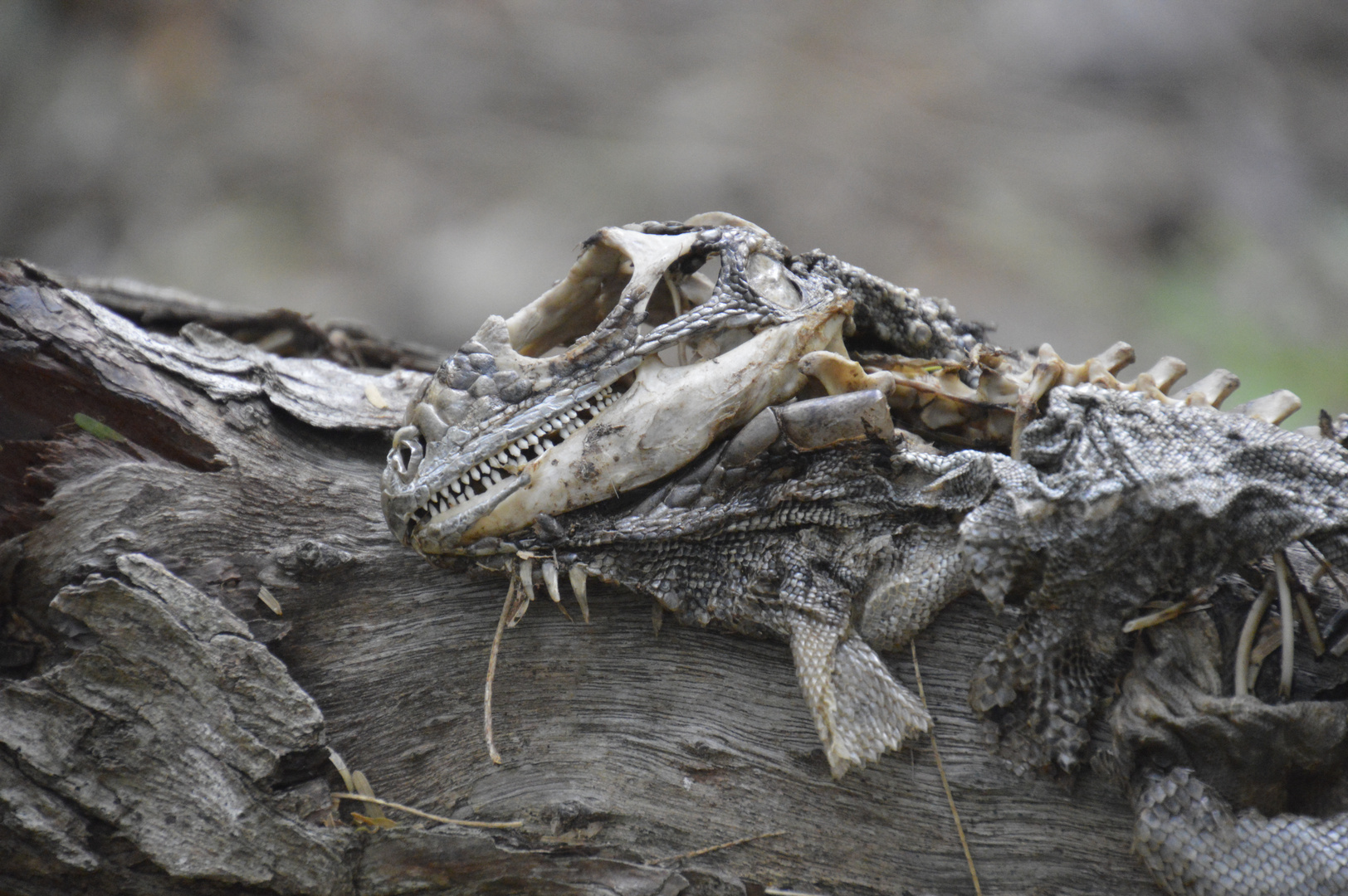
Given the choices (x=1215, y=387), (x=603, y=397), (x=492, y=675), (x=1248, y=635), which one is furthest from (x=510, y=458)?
(x=1215, y=387)

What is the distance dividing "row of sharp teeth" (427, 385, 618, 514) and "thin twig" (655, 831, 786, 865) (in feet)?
2.72

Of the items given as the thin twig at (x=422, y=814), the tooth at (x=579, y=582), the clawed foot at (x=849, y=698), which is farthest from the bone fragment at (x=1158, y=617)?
the thin twig at (x=422, y=814)

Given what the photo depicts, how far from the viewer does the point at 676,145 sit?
5461mm

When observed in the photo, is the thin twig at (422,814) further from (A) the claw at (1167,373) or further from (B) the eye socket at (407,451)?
(A) the claw at (1167,373)

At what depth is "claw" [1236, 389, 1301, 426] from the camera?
180cm

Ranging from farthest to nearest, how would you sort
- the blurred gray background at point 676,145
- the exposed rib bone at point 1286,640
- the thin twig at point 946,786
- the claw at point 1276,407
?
the blurred gray background at point 676,145, the claw at point 1276,407, the thin twig at point 946,786, the exposed rib bone at point 1286,640

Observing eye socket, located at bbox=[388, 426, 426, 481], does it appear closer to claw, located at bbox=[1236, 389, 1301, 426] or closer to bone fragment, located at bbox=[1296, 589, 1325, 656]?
bone fragment, located at bbox=[1296, 589, 1325, 656]

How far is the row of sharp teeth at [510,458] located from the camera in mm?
1681

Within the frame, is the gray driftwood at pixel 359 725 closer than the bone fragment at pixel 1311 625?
No

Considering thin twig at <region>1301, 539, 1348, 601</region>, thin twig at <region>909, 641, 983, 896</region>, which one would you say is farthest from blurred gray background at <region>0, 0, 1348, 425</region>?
thin twig at <region>909, 641, 983, 896</region>

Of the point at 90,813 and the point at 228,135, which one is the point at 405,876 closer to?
the point at 90,813

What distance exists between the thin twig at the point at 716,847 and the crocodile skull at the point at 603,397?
0.72m

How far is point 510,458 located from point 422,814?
771mm

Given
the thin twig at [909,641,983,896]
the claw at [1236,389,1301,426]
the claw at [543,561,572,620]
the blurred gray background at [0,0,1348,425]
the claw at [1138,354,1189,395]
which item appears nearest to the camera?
the thin twig at [909,641,983,896]
